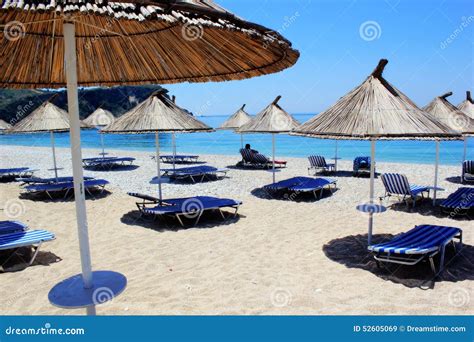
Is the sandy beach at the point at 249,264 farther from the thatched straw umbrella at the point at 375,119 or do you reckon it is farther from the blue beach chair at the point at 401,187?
the thatched straw umbrella at the point at 375,119

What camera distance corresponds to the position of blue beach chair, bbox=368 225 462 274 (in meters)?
4.24

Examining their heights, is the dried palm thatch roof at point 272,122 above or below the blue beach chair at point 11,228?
above

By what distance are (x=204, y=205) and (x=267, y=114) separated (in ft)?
14.8

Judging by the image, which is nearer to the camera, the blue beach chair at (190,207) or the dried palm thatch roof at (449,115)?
the blue beach chair at (190,207)

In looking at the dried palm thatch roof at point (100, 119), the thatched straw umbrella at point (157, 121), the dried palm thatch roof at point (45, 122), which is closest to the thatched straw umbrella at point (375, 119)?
the thatched straw umbrella at point (157, 121)

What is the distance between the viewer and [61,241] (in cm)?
594

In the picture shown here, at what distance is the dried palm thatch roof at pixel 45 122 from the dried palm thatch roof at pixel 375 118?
7816 mm

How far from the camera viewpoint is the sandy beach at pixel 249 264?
144 inches

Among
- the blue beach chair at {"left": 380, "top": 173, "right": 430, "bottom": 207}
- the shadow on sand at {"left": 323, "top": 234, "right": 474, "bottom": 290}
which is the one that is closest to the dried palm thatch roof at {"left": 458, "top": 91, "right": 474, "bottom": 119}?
the blue beach chair at {"left": 380, "top": 173, "right": 430, "bottom": 207}

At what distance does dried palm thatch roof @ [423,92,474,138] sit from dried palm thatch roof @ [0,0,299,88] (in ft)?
25.9

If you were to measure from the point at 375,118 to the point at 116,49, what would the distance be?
3.15 metres

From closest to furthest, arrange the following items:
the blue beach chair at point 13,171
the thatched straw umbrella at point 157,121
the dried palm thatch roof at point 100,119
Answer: the thatched straw umbrella at point 157,121
the blue beach chair at point 13,171
the dried palm thatch roof at point 100,119

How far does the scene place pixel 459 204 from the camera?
23.0 feet
